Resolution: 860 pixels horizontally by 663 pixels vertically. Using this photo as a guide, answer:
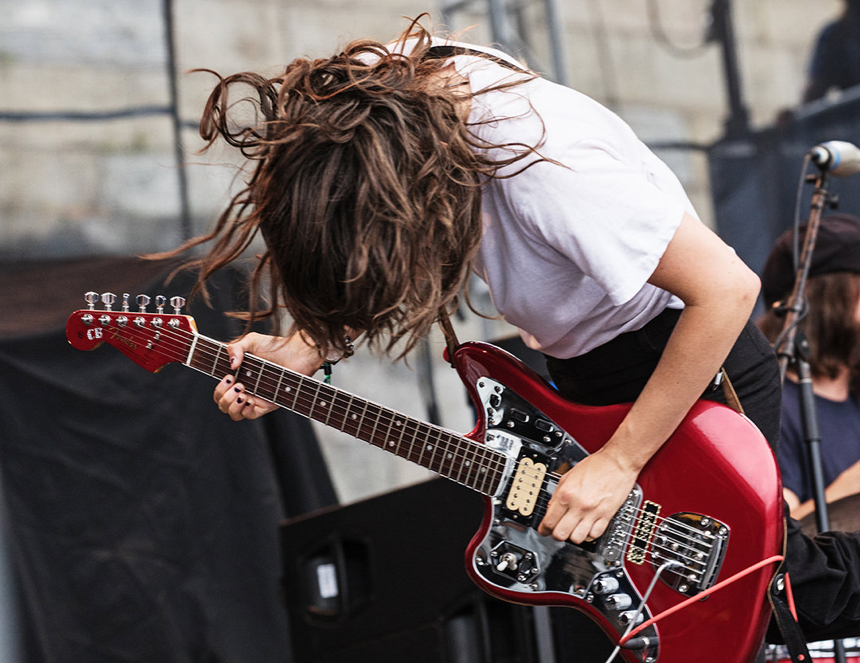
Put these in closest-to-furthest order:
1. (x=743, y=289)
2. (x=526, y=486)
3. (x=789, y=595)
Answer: (x=743, y=289), (x=789, y=595), (x=526, y=486)

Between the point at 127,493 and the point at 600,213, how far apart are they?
67.5 inches

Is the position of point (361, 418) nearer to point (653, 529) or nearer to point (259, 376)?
point (259, 376)

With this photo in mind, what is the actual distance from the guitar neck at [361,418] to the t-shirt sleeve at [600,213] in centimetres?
46

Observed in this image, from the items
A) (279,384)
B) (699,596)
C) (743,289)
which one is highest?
(743,289)

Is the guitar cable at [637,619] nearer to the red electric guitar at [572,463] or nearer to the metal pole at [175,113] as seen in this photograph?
the red electric guitar at [572,463]

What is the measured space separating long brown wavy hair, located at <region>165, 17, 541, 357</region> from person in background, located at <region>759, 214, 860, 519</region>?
1423 mm

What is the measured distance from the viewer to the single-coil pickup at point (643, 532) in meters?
1.45

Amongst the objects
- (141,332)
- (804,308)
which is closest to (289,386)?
(141,332)

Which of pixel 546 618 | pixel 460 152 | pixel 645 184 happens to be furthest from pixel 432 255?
pixel 546 618

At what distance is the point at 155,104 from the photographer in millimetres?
2525

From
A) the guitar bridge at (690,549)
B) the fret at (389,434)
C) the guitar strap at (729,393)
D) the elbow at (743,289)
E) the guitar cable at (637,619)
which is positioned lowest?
the guitar cable at (637,619)

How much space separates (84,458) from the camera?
231 cm

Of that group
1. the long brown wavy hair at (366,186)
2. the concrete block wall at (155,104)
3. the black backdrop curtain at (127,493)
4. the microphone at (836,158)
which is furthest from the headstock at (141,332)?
the microphone at (836,158)

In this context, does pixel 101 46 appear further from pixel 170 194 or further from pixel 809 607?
pixel 809 607
